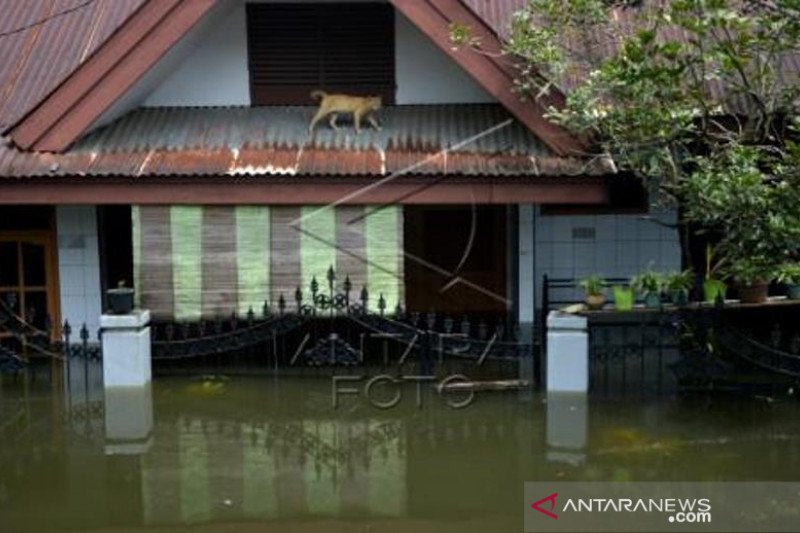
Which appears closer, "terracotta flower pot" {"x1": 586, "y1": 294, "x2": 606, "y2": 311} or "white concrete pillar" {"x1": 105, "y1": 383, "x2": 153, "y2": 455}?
"white concrete pillar" {"x1": 105, "y1": 383, "x2": 153, "y2": 455}

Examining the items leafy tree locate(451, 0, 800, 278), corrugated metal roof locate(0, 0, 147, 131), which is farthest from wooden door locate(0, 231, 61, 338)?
leafy tree locate(451, 0, 800, 278)

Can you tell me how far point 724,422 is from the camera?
902cm

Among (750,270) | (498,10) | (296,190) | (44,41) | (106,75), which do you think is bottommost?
(750,270)

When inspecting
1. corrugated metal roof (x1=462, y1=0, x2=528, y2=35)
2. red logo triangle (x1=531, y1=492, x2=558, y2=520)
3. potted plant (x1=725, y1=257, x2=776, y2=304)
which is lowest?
red logo triangle (x1=531, y1=492, x2=558, y2=520)

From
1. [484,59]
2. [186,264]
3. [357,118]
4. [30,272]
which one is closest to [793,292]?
[484,59]

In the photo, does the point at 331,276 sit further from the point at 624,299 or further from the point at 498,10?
the point at 498,10

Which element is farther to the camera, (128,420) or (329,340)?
(329,340)

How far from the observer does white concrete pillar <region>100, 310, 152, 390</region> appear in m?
9.94

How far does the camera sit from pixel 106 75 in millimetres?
10453

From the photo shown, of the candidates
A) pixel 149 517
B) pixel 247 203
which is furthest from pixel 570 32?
pixel 149 517

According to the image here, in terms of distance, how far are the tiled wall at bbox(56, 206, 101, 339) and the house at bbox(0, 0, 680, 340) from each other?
2cm

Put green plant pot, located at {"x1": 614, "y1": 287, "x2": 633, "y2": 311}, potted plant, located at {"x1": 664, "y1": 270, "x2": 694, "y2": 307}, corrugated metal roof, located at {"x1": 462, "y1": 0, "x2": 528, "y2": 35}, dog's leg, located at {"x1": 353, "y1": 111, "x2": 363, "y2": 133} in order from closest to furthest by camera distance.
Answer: potted plant, located at {"x1": 664, "y1": 270, "x2": 694, "y2": 307} → green plant pot, located at {"x1": 614, "y1": 287, "x2": 633, "y2": 311} → dog's leg, located at {"x1": 353, "y1": 111, "x2": 363, "y2": 133} → corrugated metal roof, located at {"x1": 462, "y1": 0, "x2": 528, "y2": 35}

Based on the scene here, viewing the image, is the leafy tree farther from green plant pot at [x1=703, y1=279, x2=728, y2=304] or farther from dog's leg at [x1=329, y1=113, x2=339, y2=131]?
dog's leg at [x1=329, y1=113, x2=339, y2=131]

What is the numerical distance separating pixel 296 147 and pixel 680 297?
4.42m
